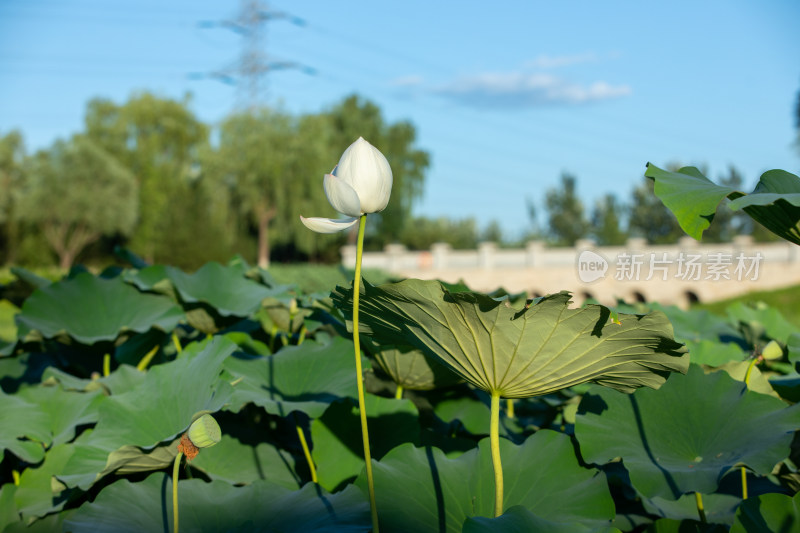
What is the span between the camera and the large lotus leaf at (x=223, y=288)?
2359mm

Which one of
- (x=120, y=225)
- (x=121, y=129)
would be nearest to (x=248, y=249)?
(x=120, y=225)

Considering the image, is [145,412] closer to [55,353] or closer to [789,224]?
[55,353]

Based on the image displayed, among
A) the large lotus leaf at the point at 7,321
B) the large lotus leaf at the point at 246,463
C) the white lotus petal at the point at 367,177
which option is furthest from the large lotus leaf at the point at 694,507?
the large lotus leaf at the point at 7,321

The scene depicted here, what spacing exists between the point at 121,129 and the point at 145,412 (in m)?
39.7

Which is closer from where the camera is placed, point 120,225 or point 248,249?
point 248,249

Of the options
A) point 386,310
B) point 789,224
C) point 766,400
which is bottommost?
point 766,400

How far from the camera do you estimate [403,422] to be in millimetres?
1646

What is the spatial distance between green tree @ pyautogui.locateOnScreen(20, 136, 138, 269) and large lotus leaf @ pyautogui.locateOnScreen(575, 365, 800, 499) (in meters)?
36.1

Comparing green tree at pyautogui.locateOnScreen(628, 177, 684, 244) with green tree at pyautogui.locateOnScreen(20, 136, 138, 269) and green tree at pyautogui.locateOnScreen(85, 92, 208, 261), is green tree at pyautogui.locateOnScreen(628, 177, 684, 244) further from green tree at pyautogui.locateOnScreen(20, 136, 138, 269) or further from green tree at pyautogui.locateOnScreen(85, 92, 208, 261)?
green tree at pyautogui.locateOnScreen(20, 136, 138, 269)

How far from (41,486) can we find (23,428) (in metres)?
0.16

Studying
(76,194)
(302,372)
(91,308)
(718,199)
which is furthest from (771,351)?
(76,194)

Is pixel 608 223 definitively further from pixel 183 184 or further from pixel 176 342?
pixel 176 342

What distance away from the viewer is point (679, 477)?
Answer: 133 centimetres

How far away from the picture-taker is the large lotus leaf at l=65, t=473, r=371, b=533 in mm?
1262
